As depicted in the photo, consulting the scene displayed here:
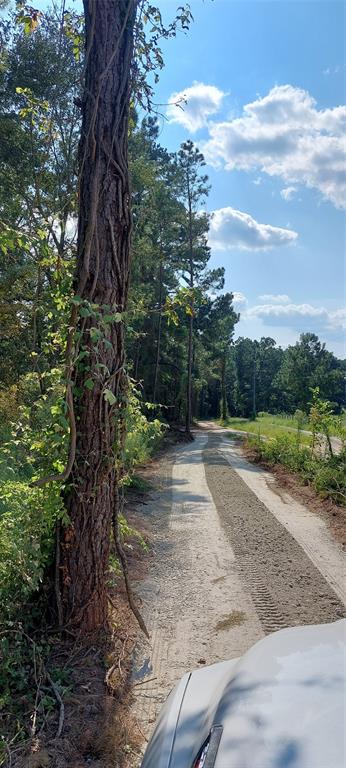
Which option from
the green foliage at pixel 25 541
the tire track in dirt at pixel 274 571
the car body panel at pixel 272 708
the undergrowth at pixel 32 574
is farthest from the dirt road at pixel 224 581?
the car body panel at pixel 272 708

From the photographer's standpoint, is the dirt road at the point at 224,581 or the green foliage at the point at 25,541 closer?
the green foliage at the point at 25,541

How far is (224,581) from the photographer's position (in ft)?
14.9

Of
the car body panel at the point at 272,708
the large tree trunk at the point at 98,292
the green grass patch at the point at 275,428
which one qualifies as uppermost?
the large tree trunk at the point at 98,292

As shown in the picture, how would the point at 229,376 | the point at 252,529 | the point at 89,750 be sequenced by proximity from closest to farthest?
the point at 89,750, the point at 252,529, the point at 229,376

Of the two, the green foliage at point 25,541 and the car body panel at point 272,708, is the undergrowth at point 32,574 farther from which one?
the car body panel at point 272,708

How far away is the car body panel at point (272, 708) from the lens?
125 cm

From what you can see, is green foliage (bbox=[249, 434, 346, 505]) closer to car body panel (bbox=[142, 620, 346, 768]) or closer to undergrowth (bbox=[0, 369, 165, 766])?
undergrowth (bbox=[0, 369, 165, 766])

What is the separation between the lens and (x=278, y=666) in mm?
1675

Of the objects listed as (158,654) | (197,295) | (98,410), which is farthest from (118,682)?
(197,295)

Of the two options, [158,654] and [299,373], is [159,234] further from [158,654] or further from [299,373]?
[299,373]

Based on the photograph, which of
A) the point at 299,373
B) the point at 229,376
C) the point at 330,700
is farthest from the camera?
the point at 229,376

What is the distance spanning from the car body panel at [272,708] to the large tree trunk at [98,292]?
1.15 meters

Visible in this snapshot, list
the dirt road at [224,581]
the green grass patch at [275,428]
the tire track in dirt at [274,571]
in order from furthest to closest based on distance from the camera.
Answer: the green grass patch at [275,428] < the tire track in dirt at [274,571] < the dirt road at [224,581]

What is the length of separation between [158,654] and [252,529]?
3.20 meters
